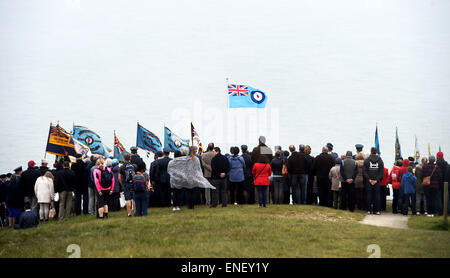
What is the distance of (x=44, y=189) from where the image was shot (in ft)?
55.4

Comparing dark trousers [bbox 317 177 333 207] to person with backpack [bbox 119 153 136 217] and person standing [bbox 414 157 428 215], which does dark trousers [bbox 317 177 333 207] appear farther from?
person with backpack [bbox 119 153 136 217]

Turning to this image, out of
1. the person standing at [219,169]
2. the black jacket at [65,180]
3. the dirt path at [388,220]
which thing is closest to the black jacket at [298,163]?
the person standing at [219,169]

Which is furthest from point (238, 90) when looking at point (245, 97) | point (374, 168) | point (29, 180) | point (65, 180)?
point (29, 180)

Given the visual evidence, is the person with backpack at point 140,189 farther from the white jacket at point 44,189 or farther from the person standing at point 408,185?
the person standing at point 408,185

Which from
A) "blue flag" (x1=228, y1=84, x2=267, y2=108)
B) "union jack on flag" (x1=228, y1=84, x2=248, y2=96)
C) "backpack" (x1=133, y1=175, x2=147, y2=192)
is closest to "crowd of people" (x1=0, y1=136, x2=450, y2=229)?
"backpack" (x1=133, y1=175, x2=147, y2=192)

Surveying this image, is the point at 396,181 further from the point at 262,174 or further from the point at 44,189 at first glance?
the point at 44,189

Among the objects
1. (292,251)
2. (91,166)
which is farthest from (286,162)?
(292,251)

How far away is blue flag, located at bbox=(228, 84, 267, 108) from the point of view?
1980 cm

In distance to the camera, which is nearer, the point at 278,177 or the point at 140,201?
the point at 140,201

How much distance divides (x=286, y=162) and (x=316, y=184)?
1.55 meters

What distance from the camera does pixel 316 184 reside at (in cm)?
1930

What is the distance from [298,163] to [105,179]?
7.19 meters

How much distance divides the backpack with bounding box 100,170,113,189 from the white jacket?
8.42 ft
